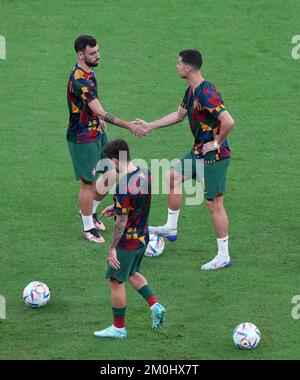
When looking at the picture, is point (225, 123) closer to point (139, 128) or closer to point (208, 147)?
point (208, 147)

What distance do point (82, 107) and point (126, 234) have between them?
9.27ft

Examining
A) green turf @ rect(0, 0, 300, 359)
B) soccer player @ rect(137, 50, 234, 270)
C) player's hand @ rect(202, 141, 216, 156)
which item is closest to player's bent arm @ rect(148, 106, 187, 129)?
soccer player @ rect(137, 50, 234, 270)

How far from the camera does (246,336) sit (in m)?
11.1

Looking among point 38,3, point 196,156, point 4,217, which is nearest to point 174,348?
point 196,156

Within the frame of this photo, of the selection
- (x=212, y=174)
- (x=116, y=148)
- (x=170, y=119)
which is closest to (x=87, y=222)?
(x=170, y=119)

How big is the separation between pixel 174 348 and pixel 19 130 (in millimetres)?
6465

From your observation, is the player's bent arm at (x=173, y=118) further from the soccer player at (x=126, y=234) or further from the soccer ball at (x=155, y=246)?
the soccer player at (x=126, y=234)

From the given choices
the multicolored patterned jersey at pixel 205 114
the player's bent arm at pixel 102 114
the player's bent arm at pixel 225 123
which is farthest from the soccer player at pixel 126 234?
the player's bent arm at pixel 102 114

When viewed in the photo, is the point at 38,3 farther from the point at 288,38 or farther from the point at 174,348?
the point at 174,348

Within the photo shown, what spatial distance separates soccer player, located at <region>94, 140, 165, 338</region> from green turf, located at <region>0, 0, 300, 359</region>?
0.93 feet

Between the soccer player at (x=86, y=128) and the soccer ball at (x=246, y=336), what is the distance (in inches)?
125

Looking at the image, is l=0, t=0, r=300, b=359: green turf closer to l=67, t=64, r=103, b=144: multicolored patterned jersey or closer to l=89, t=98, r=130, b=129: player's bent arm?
l=67, t=64, r=103, b=144: multicolored patterned jersey

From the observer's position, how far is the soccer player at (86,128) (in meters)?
13.5

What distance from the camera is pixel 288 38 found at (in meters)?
19.2
